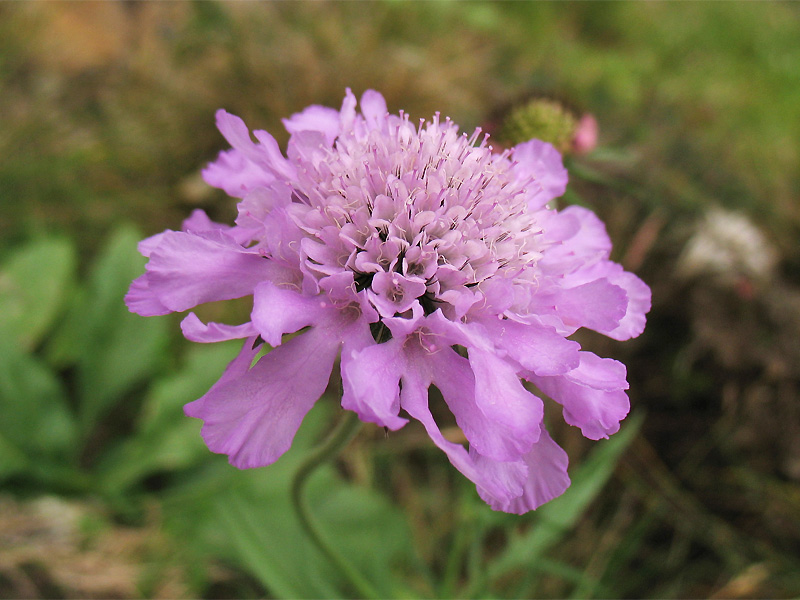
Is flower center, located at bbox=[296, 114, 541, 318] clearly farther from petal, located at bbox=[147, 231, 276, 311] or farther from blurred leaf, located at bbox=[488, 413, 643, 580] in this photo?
blurred leaf, located at bbox=[488, 413, 643, 580]

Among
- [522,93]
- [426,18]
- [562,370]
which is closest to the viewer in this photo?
[562,370]

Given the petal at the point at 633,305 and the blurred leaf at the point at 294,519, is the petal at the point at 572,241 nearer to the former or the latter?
the petal at the point at 633,305

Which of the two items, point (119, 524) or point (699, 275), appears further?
point (699, 275)

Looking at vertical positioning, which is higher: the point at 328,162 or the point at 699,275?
the point at 328,162

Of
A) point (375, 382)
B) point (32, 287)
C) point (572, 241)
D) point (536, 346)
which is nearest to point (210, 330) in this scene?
point (375, 382)

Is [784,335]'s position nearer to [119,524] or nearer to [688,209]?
[688,209]

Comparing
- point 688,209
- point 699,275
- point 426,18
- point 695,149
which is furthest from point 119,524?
point 426,18

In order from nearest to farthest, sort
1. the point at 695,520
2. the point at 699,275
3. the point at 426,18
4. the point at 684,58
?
the point at 695,520 → the point at 699,275 → the point at 426,18 → the point at 684,58

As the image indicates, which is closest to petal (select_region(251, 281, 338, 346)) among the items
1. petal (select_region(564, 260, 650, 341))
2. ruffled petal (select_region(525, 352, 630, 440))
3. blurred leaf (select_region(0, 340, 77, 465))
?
ruffled petal (select_region(525, 352, 630, 440))
